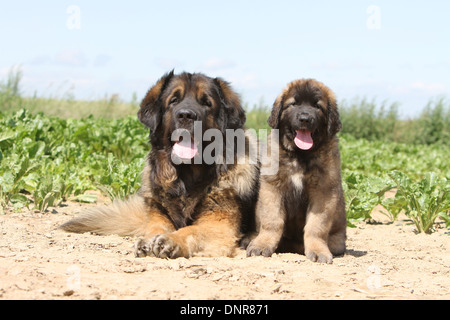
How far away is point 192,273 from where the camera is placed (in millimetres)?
3438

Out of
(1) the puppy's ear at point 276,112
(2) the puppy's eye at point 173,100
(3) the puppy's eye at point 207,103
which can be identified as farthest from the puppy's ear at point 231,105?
(2) the puppy's eye at point 173,100

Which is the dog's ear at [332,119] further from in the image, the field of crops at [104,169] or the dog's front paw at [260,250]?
the field of crops at [104,169]

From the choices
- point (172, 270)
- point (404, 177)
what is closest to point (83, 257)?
point (172, 270)

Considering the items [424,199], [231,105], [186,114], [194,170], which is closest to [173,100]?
[186,114]

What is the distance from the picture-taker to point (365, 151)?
516 inches

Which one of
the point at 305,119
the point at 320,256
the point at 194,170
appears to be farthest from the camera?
the point at 194,170

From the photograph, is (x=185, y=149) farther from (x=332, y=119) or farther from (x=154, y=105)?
(x=332, y=119)

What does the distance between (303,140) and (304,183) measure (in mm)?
343

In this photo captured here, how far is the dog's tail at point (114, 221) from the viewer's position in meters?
4.96

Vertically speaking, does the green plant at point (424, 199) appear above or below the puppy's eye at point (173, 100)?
below

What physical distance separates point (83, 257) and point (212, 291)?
1149mm

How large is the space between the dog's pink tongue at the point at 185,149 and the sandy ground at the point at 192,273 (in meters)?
0.85

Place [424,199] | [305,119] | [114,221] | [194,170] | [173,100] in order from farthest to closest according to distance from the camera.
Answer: [424,199], [114,221], [194,170], [173,100], [305,119]

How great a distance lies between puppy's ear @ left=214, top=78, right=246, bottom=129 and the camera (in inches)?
183
